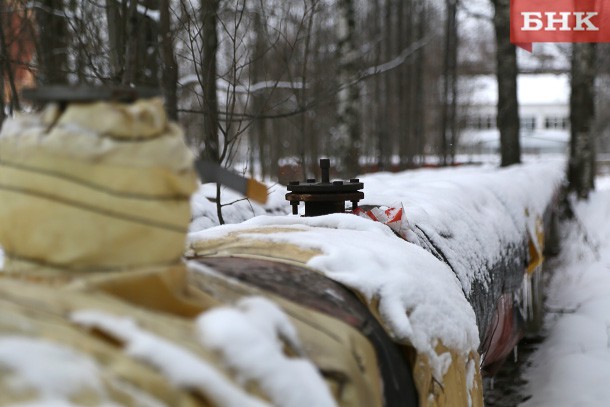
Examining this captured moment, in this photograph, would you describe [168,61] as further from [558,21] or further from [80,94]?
[558,21]

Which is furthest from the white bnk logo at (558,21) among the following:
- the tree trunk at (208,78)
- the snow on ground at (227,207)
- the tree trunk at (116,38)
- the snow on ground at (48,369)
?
the snow on ground at (48,369)

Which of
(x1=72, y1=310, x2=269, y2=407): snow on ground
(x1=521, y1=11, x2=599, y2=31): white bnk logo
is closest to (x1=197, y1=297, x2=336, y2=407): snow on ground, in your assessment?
(x1=72, y1=310, x2=269, y2=407): snow on ground

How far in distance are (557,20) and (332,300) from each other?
8.02 metres

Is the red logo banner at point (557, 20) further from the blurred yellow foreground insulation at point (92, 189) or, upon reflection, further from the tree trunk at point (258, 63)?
the blurred yellow foreground insulation at point (92, 189)

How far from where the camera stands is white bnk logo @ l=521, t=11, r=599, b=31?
354 inches

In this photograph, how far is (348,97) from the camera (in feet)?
47.4

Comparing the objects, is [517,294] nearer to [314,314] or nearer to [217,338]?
[314,314]

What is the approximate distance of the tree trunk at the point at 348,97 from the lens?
1386cm

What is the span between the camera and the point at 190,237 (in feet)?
9.17

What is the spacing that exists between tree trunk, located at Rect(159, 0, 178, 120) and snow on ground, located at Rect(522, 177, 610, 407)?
3417 mm

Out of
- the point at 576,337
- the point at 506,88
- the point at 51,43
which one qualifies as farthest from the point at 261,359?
the point at 506,88

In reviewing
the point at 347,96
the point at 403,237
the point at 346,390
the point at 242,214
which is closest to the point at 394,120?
the point at 347,96

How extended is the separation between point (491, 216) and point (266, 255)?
9.24 feet

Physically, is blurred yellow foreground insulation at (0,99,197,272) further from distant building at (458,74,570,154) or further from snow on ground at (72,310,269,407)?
distant building at (458,74,570,154)
